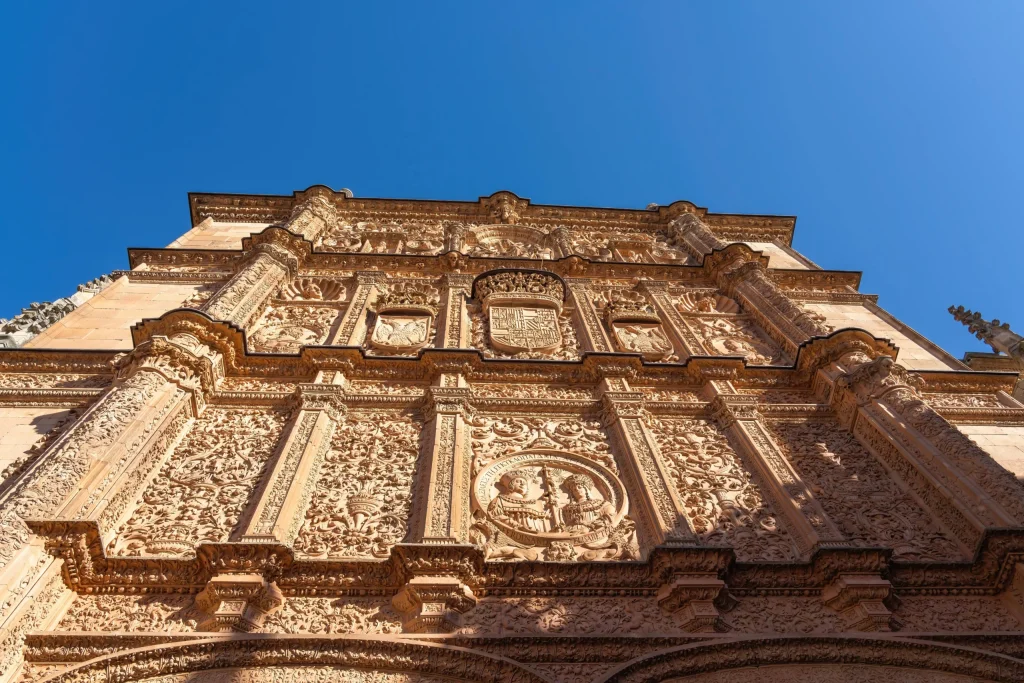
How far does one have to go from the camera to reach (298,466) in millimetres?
7105

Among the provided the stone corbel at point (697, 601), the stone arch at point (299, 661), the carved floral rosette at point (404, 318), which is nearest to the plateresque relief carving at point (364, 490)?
the stone arch at point (299, 661)

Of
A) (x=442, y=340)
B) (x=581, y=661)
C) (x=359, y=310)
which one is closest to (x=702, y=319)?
(x=442, y=340)

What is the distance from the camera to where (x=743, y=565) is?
593cm

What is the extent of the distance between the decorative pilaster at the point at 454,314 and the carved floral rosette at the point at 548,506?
298 cm

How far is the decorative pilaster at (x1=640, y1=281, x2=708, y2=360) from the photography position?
417 inches

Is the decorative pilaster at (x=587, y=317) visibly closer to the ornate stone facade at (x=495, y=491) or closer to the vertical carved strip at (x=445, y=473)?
the ornate stone facade at (x=495, y=491)

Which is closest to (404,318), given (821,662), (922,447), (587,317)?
(587,317)

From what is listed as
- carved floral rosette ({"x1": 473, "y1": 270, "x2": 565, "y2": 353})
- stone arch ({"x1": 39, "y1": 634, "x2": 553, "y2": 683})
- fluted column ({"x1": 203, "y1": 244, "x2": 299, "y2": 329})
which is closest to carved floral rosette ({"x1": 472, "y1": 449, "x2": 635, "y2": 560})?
stone arch ({"x1": 39, "y1": 634, "x2": 553, "y2": 683})

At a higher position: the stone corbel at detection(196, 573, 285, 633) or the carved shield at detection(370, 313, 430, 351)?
the carved shield at detection(370, 313, 430, 351)

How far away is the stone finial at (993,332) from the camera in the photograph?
1144cm

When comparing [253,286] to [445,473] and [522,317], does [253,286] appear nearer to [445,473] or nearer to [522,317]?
[522,317]

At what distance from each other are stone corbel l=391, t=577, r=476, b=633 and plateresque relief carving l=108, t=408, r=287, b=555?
1.87 meters

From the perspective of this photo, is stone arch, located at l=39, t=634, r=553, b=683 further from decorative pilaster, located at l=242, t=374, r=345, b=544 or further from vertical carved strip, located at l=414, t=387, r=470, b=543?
vertical carved strip, located at l=414, t=387, r=470, b=543

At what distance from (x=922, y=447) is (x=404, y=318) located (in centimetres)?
744
